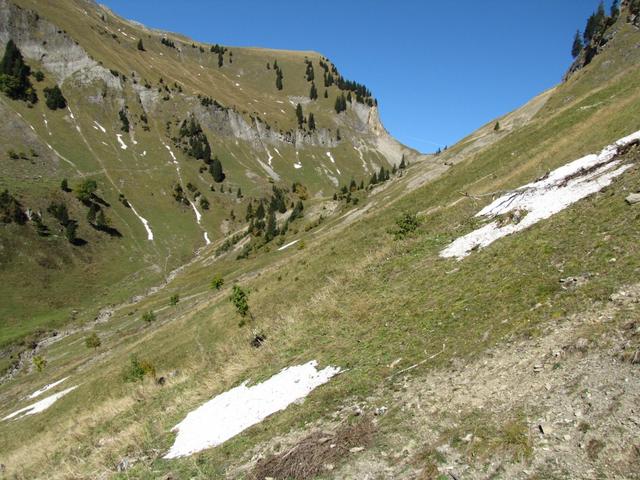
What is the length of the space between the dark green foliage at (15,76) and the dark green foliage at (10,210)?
202ft

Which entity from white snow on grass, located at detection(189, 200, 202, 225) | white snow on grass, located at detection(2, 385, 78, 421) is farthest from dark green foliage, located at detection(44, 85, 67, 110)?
white snow on grass, located at detection(2, 385, 78, 421)

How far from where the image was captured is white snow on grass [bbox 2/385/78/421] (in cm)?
4047

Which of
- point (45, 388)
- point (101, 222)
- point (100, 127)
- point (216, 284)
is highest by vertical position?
point (100, 127)

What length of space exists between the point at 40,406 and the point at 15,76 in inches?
5684

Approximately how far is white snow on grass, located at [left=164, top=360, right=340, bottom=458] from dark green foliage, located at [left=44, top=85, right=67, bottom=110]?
168 m

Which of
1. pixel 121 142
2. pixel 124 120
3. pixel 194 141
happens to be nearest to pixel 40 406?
pixel 121 142

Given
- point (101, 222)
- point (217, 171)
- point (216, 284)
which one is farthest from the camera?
point (217, 171)

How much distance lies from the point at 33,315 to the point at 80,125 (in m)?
93.5

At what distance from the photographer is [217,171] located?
557 feet

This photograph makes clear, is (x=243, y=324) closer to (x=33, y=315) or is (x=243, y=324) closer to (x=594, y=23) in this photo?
(x=33, y=315)

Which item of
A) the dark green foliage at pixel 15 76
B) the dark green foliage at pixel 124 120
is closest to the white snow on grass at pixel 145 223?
the dark green foliage at pixel 124 120

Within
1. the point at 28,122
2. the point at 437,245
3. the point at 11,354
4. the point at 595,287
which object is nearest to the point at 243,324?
the point at 437,245

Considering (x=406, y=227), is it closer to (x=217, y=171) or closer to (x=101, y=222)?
(x=101, y=222)

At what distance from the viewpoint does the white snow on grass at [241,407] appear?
12227 mm
